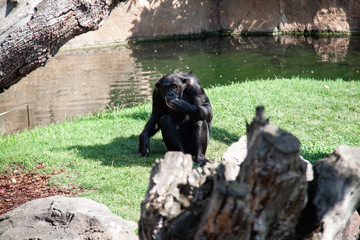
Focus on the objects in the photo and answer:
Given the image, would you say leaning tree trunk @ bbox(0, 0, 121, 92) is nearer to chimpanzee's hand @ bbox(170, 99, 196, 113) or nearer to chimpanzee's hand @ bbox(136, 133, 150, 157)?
chimpanzee's hand @ bbox(170, 99, 196, 113)

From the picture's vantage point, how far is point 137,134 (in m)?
6.71

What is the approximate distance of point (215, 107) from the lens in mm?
7625

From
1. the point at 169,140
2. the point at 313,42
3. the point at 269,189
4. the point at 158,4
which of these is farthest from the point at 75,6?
the point at 158,4

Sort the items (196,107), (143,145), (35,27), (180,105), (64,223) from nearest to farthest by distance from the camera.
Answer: (35,27) → (64,223) → (180,105) → (196,107) → (143,145)

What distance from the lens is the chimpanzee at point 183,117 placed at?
17.7 feet

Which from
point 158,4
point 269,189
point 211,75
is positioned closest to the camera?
point 269,189

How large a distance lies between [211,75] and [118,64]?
4.25m

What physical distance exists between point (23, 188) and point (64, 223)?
169 cm

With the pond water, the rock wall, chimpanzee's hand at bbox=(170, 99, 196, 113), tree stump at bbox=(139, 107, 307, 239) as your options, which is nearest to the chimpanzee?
chimpanzee's hand at bbox=(170, 99, 196, 113)

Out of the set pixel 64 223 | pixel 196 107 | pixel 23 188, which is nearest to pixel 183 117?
pixel 196 107

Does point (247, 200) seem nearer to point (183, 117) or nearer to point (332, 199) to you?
point (332, 199)

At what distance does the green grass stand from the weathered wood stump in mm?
2026

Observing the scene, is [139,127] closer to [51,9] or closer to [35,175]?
[35,175]

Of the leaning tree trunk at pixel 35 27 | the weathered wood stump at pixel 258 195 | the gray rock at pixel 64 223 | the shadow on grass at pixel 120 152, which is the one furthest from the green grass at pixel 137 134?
the weathered wood stump at pixel 258 195
